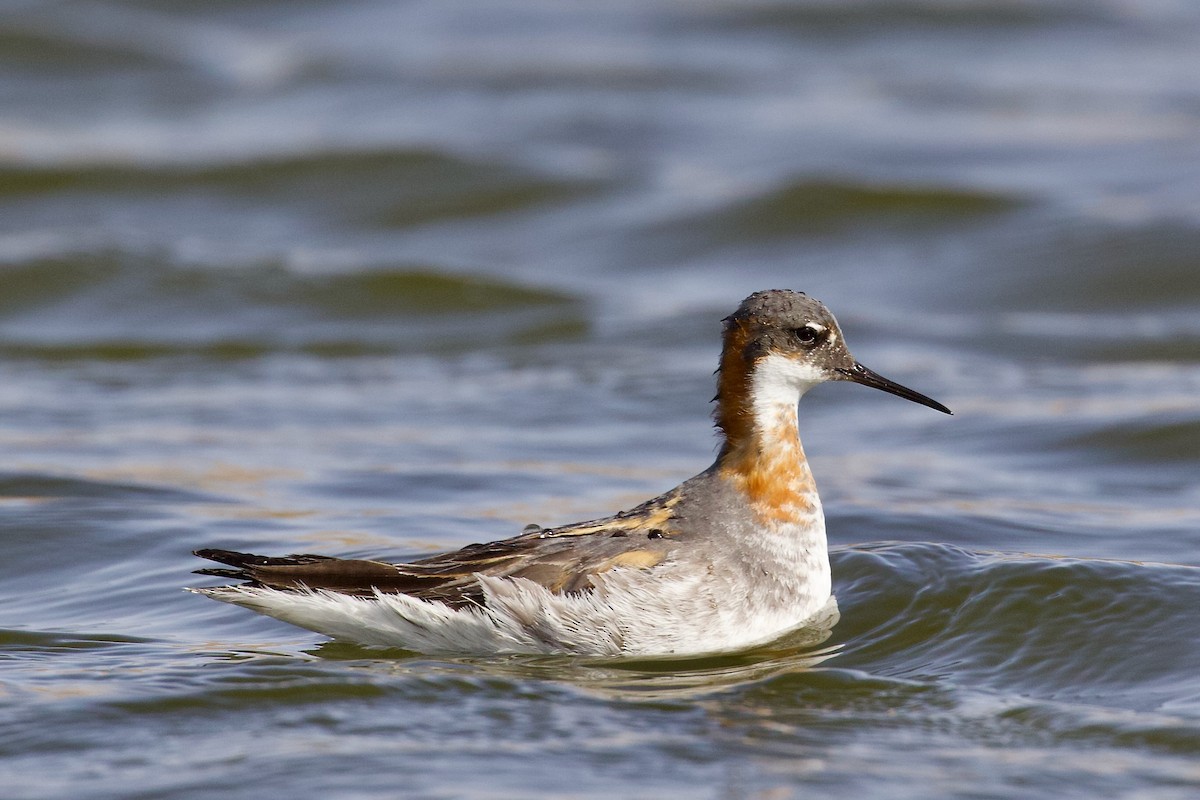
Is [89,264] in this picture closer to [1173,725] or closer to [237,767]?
[237,767]

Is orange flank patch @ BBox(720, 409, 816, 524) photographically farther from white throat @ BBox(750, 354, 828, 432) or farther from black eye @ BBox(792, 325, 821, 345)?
black eye @ BBox(792, 325, 821, 345)

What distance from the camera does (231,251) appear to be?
16766mm

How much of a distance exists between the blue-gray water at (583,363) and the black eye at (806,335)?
1198mm

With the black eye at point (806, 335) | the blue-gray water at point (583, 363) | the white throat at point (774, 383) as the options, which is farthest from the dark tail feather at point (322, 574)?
the black eye at point (806, 335)

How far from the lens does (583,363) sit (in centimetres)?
1357

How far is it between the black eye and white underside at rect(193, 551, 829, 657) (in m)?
1.24

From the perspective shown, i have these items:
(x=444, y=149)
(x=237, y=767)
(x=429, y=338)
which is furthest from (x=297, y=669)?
(x=444, y=149)

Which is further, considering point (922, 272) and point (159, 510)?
point (922, 272)

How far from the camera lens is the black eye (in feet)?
25.1

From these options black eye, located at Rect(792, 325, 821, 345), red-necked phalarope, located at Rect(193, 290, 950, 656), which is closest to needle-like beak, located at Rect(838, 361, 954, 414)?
red-necked phalarope, located at Rect(193, 290, 950, 656)

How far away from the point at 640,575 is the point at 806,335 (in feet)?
4.59

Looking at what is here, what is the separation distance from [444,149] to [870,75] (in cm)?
579

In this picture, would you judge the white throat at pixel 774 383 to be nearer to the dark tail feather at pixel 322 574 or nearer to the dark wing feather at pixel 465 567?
the dark wing feather at pixel 465 567

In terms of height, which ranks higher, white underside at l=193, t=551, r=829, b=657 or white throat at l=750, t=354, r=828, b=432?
white throat at l=750, t=354, r=828, b=432
